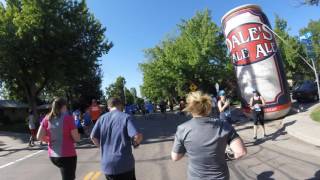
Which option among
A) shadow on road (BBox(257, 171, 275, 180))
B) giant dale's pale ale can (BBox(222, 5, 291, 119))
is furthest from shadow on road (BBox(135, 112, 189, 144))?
shadow on road (BBox(257, 171, 275, 180))

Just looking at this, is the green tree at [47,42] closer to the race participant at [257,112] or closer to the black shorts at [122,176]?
the race participant at [257,112]

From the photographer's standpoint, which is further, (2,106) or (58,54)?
(2,106)

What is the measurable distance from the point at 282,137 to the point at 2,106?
1886 inches

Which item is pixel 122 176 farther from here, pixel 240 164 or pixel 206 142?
pixel 240 164

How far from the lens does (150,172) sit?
30.9ft

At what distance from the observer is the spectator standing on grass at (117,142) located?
4938mm

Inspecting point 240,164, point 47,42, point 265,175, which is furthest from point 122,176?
point 47,42

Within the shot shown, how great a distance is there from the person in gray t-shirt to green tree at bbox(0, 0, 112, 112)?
989 inches

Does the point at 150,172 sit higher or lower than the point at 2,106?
lower

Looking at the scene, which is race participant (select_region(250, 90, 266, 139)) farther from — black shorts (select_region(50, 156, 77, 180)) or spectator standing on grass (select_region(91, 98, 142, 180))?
spectator standing on grass (select_region(91, 98, 142, 180))

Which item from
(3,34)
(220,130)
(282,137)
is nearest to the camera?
(220,130)

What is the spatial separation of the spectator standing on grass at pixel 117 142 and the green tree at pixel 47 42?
2369 cm

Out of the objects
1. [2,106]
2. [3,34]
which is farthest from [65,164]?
[2,106]

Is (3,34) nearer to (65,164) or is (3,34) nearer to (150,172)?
(150,172)
